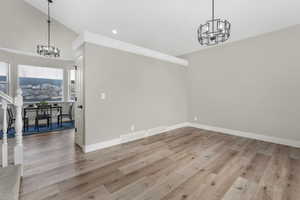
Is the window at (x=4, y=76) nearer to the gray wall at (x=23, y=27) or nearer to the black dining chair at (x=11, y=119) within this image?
the gray wall at (x=23, y=27)

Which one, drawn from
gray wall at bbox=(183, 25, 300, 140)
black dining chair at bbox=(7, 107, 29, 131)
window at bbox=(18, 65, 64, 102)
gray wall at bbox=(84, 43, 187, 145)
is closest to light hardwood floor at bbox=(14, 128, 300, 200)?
gray wall at bbox=(84, 43, 187, 145)

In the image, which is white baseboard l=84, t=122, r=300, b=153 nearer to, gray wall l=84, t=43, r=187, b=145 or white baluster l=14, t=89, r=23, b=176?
gray wall l=84, t=43, r=187, b=145

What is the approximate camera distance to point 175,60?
194 inches

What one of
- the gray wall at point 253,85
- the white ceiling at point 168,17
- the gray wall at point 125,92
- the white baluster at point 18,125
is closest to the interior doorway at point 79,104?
the gray wall at point 125,92

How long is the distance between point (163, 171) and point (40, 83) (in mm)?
6691

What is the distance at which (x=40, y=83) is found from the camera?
5.95m

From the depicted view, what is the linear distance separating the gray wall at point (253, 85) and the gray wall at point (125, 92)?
1152 millimetres

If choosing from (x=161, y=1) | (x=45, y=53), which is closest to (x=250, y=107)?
(x=161, y=1)

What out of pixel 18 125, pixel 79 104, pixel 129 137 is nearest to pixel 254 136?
pixel 129 137

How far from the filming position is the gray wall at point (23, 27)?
4.86m

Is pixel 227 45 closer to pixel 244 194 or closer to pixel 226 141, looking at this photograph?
pixel 226 141

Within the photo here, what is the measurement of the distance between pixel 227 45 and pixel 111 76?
389 cm

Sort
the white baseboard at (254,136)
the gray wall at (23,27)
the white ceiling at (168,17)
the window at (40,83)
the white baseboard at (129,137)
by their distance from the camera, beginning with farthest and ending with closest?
the window at (40,83)
the gray wall at (23,27)
the white baseboard at (254,136)
the white ceiling at (168,17)
the white baseboard at (129,137)

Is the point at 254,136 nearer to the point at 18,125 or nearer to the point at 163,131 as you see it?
the point at 163,131
